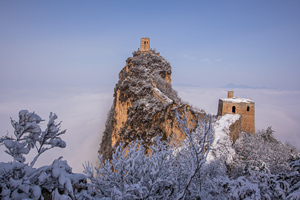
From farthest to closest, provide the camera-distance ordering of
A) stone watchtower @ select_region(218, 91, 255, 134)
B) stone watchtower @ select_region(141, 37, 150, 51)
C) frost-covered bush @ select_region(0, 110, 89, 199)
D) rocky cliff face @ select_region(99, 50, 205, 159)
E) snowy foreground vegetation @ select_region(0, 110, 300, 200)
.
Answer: stone watchtower @ select_region(141, 37, 150, 51) → stone watchtower @ select_region(218, 91, 255, 134) → rocky cliff face @ select_region(99, 50, 205, 159) → snowy foreground vegetation @ select_region(0, 110, 300, 200) → frost-covered bush @ select_region(0, 110, 89, 199)

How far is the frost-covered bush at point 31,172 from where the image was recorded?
177cm

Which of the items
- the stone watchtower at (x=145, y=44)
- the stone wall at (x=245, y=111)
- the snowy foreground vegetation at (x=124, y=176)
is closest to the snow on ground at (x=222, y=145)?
the stone wall at (x=245, y=111)

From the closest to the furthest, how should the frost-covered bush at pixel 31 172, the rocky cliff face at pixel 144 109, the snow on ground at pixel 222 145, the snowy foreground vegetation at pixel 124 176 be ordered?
the frost-covered bush at pixel 31 172 → the snowy foreground vegetation at pixel 124 176 → the snow on ground at pixel 222 145 → the rocky cliff face at pixel 144 109

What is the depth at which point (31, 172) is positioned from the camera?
2145mm

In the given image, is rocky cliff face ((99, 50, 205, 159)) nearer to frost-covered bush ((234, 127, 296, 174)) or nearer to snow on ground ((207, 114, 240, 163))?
snow on ground ((207, 114, 240, 163))

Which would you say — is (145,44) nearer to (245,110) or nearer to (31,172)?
(245,110)

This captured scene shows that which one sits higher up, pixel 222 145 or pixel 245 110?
pixel 245 110

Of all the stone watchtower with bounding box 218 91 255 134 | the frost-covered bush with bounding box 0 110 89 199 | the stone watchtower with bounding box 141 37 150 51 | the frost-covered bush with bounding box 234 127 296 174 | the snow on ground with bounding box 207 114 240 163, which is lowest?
the frost-covered bush with bounding box 234 127 296 174

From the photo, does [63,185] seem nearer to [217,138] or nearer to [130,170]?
[130,170]

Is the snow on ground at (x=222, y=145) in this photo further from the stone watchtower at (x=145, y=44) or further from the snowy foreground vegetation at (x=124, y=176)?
the stone watchtower at (x=145, y=44)

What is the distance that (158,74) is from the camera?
66.3ft

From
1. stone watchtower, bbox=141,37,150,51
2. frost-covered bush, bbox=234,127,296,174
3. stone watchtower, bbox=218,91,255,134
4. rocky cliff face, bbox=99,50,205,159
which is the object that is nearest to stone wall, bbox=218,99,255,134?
stone watchtower, bbox=218,91,255,134

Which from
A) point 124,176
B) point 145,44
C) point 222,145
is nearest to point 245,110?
point 222,145

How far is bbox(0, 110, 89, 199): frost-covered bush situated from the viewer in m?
1.77
